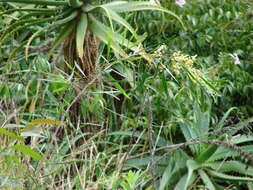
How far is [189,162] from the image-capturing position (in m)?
3.49

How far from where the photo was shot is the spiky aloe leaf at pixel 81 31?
3348 millimetres

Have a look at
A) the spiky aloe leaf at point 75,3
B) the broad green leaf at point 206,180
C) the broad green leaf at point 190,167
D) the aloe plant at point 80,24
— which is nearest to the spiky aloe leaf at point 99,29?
the aloe plant at point 80,24

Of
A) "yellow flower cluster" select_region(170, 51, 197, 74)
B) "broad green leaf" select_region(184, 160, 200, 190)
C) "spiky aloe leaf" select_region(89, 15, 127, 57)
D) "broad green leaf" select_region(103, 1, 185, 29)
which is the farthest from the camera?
"broad green leaf" select_region(103, 1, 185, 29)

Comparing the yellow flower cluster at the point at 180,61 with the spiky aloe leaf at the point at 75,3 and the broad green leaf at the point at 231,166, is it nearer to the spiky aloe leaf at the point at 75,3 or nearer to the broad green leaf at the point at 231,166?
the broad green leaf at the point at 231,166

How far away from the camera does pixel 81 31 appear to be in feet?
11.5

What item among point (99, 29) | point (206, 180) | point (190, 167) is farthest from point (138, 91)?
point (206, 180)

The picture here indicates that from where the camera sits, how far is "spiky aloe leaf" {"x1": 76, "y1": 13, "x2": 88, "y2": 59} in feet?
11.0

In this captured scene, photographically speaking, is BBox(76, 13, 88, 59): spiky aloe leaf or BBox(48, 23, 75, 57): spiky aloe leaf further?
BBox(48, 23, 75, 57): spiky aloe leaf

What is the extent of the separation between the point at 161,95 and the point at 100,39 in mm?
570

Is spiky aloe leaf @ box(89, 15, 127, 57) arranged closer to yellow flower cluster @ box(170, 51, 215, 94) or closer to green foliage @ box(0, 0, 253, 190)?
green foliage @ box(0, 0, 253, 190)

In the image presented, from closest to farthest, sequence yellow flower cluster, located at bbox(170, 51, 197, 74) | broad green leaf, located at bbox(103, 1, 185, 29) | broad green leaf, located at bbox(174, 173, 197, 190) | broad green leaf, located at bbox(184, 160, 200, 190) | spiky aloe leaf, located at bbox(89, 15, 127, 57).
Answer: yellow flower cluster, located at bbox(170, 51, 197, 74) → broad green leaf, located at bbox(184, 160, 200, 190) → broad green leaf, located at bbox(174, 173, 197, 190) → spiky aloe leaf, located at bbox(89, 15, 127, 57) → broad green leaf, located at bbox(103, 1, 185, 29)

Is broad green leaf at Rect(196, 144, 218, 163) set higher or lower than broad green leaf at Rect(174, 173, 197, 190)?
higher

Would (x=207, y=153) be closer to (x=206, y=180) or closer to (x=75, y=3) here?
(x=206, y=180)

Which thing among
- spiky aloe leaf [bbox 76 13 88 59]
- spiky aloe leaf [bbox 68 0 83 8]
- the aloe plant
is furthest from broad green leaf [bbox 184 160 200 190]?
spiky aloe leaf [bbox 68 0 83 8]
